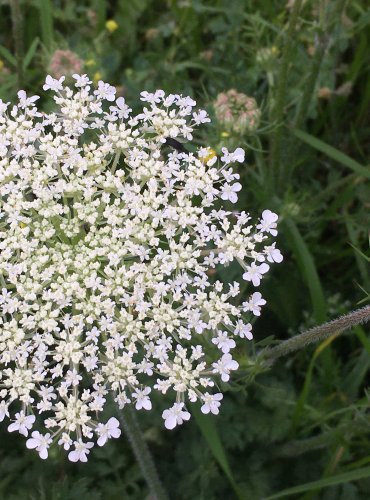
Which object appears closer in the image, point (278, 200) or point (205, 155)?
point (205, 155)

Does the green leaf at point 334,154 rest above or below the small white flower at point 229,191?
above

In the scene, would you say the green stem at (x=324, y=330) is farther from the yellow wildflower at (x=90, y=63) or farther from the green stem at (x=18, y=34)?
the green stem at (x=18, y=34)

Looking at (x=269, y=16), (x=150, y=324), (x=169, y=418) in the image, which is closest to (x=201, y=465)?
(x=169, y=418)

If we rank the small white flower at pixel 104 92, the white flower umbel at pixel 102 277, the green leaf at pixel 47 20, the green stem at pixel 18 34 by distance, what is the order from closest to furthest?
1. the white flower umbel at pixel 102 277
2. the small white flower at pixel 104 92
3. the green stem at pixel 18 34
4. the green leaf at pixel 47 20

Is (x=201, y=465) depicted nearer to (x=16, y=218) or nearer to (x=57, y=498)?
(x=57, y=498)

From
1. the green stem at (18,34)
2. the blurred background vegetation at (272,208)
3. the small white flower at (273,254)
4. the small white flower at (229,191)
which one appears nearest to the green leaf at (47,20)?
the blurred background vegetation at (272,208)
